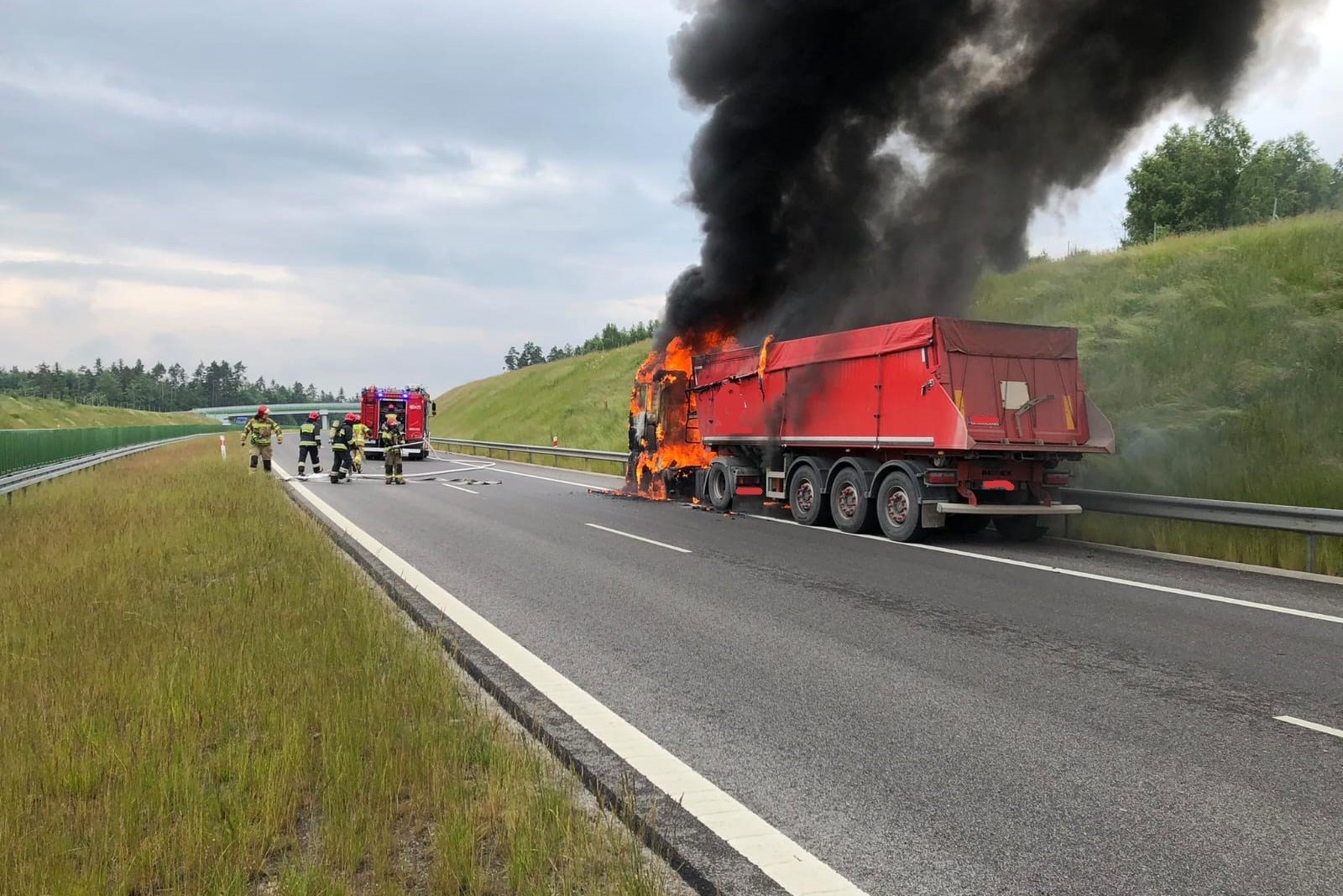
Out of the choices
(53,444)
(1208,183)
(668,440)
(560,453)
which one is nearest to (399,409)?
(560,453)

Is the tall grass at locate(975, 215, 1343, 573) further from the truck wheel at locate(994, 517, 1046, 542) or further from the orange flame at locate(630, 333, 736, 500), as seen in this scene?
the orange flame at locate(630, 333, 736, 500)

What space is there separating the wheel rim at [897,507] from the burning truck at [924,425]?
0.7 inches

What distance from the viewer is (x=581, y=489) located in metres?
20.7

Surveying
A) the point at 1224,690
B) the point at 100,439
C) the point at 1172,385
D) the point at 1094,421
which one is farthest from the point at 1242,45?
the point at 100,439

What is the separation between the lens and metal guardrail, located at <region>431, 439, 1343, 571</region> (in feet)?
31.1

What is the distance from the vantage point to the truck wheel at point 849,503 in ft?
42.4

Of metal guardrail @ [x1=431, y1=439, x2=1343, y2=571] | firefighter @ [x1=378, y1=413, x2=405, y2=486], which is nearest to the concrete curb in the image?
metal guardrail @ [x1=431, y1=439, x2=1343, y2=571]

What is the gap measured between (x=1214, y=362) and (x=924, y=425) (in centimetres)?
791

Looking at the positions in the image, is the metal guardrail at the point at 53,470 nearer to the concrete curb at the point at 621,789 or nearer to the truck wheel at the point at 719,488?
the truck wheel at the point at 719,488

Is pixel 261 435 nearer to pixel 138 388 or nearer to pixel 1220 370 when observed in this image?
pixel 1220 370

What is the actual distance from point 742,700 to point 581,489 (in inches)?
617

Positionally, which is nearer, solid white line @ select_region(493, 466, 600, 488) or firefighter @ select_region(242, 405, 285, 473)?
solid white line @ select_region(493, 466, 600, 488)

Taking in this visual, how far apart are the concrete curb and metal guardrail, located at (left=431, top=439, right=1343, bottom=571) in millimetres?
8032

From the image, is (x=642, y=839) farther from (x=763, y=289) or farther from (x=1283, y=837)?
(x=763, y=289)
